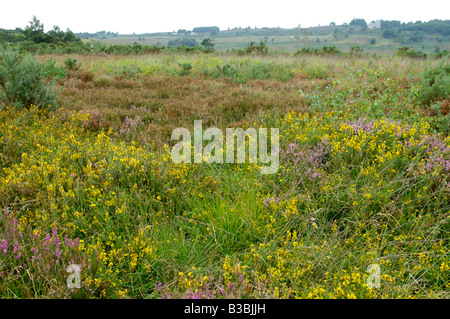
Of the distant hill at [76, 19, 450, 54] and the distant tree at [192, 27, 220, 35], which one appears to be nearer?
the distant hill at [76, 19, 450, 54]

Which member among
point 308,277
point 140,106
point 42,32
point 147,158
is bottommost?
point 308,277

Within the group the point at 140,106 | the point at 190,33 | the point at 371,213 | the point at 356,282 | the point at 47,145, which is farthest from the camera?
the point at 190,33

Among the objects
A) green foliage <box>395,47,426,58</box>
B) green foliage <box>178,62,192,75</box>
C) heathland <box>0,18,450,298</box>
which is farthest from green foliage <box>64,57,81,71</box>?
green foliage <box>395,47,426,58</box>

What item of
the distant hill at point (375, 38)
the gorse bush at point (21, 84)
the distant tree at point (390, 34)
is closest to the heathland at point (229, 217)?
the gorse bush at point (21, 84)

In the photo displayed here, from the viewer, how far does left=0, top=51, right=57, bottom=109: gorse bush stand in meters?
5.77

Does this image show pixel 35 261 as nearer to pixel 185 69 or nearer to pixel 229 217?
pixel 229 217

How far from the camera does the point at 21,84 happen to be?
229 inches

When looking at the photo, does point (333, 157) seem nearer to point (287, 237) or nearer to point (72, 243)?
point (287, 237)

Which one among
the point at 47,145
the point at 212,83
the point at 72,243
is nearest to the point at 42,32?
the point at 212,83

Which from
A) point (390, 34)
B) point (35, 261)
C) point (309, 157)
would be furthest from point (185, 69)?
point (390, 34)

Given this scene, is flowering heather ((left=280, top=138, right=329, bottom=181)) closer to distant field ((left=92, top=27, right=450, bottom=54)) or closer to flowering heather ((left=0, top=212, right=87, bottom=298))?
flowering heather ((left=0, top=212, right=87, bottom=298))

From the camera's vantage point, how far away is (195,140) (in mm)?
5051

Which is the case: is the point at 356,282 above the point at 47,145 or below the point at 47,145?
below

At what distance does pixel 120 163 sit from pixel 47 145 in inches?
64.5
